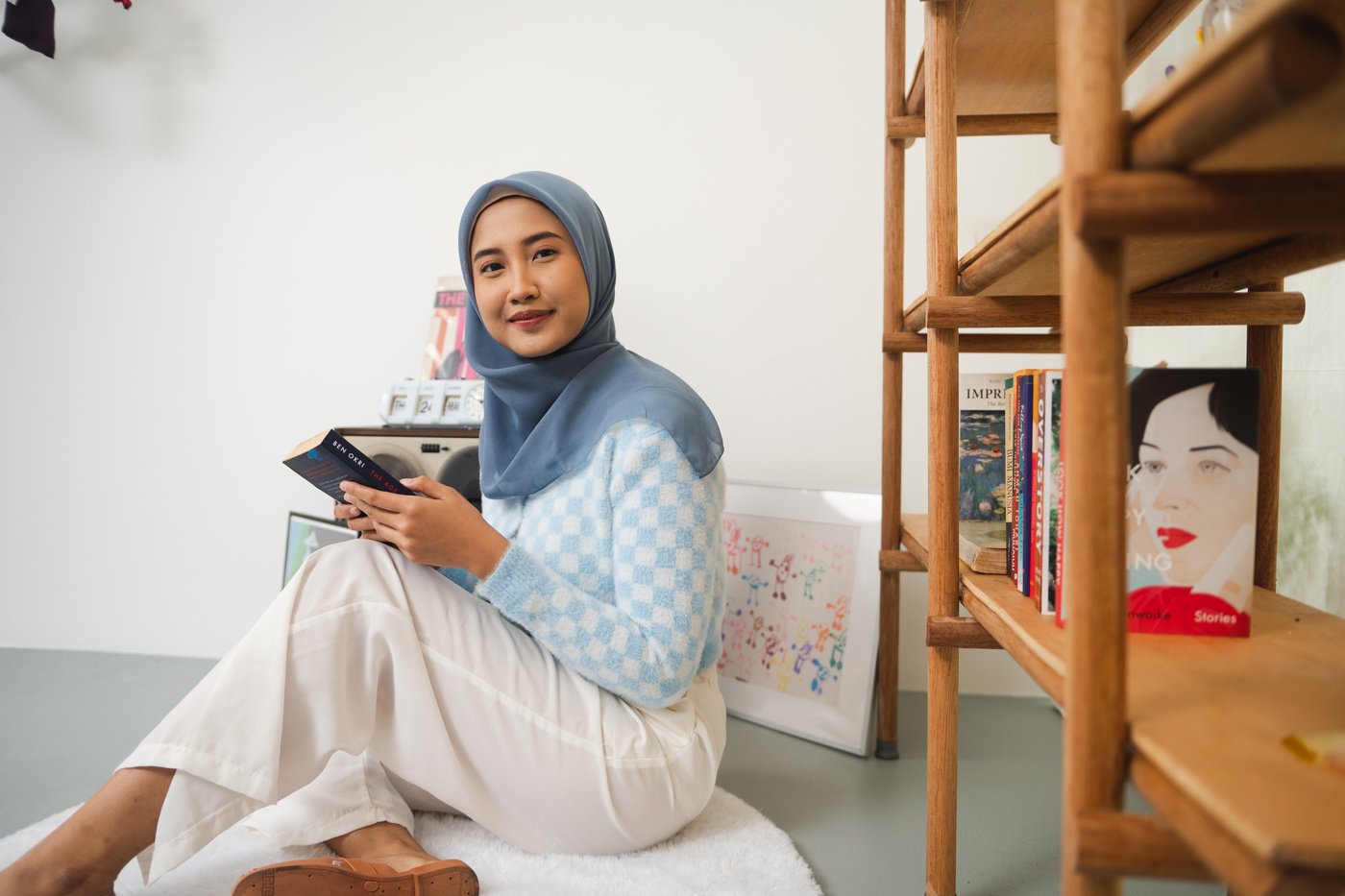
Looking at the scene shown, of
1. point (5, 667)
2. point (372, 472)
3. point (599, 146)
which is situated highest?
point (599, 146)

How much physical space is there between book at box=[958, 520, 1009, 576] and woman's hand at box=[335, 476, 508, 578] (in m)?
0.57

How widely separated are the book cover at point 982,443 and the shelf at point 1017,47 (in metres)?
0.43

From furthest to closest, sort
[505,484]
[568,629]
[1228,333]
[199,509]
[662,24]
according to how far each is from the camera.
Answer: [199,509], [662,24], [1228,333], [505,484], [568,629]

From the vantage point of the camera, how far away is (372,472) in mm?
1003

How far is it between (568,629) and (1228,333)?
1251 millimetres

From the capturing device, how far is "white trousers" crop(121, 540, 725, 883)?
2.96 feet

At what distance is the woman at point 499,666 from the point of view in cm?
90

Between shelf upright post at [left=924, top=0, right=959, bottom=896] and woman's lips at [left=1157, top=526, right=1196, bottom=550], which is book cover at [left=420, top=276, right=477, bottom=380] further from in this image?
woman's lips at [left=1157, top=526, right=1196, bottom=550]

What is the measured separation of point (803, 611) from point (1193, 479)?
3.59 ft

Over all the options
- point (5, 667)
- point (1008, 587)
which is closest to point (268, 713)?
point (1008, 587)

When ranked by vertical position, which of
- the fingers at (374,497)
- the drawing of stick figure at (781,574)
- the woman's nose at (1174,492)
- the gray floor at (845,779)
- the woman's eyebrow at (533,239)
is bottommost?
the gray floor at (845,779)

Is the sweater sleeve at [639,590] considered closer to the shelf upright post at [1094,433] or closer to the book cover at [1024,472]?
the book cover at [1024,472]

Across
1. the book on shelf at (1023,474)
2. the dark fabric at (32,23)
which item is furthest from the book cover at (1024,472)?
the dark fabric at (32,23)

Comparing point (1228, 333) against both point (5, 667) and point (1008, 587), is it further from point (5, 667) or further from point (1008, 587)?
point (5, 667)
